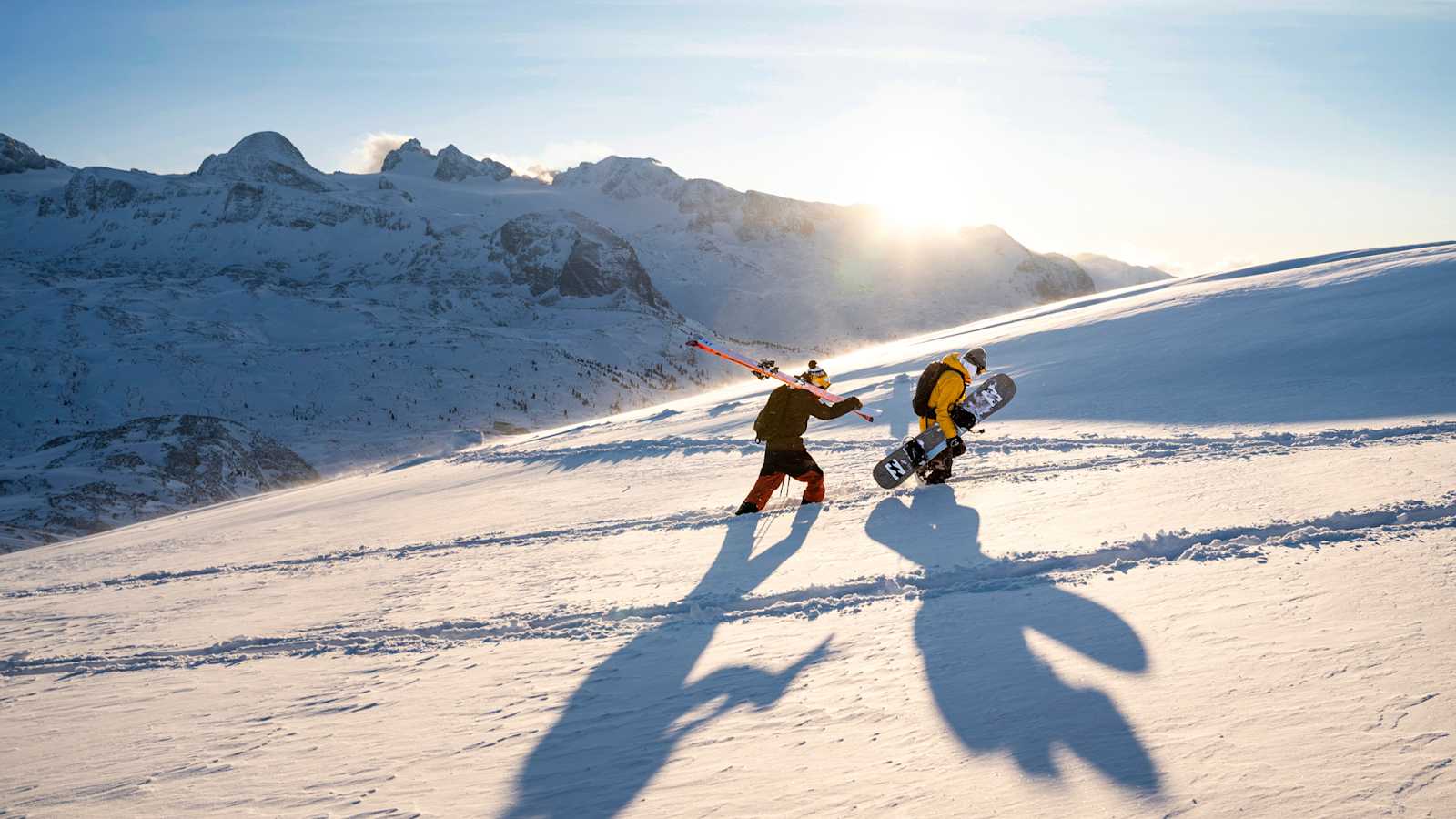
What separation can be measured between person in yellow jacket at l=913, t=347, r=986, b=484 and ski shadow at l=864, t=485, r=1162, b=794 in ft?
8.27

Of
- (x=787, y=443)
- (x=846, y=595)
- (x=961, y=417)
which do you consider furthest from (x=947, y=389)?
(x=846, y=595)

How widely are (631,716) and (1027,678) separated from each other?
64.7 inches

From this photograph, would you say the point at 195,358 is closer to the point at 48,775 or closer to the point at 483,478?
the point at 483,478

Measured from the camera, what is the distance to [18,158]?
2847 inches

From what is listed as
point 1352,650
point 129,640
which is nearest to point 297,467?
point 129,640

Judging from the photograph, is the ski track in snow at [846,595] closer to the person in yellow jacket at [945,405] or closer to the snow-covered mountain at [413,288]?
the person in yellow jacket at [945,405]

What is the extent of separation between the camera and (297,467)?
20422 mm

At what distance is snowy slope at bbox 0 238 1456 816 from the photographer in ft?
9.43

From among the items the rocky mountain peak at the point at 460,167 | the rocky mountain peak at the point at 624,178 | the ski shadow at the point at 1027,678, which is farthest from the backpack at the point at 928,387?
the rocky mountain peak at the point at 460,167

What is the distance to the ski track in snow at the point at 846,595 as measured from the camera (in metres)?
4.69

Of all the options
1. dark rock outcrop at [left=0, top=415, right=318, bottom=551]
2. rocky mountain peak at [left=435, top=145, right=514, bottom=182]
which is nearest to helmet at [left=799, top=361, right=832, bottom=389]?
dark rock outcrop at [left=0, top=415, right=318, bottom=551]

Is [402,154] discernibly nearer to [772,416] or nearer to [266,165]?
[266,165]

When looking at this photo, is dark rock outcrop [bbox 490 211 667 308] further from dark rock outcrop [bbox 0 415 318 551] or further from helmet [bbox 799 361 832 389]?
helmet [bbox 799 361 832 389]

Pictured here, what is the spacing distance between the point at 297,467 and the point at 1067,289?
63.8 metres
